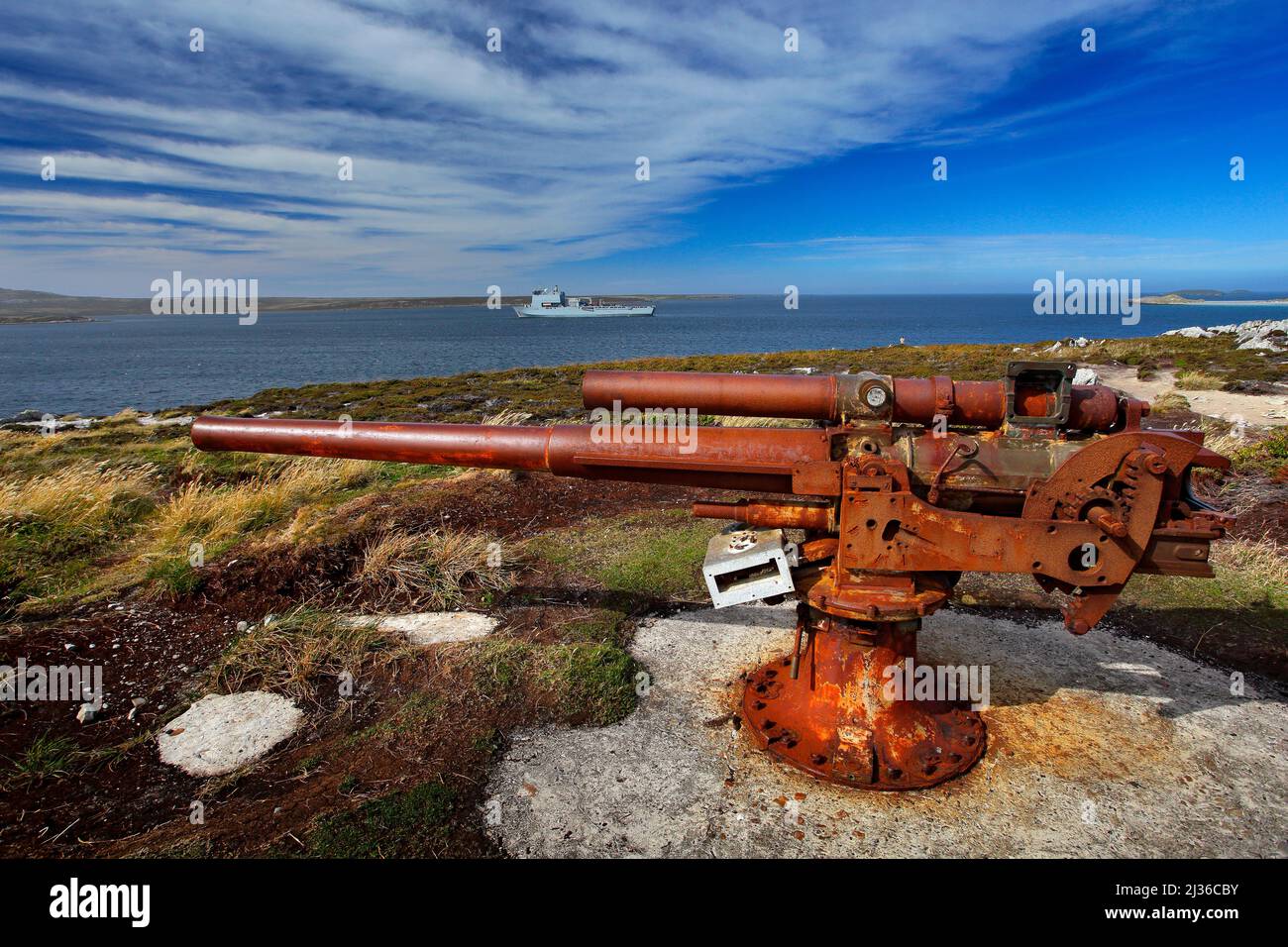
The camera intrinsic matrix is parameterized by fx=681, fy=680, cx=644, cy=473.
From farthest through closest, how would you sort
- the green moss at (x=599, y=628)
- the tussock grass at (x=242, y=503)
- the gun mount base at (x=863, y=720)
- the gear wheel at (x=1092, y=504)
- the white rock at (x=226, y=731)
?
→ the tussock grass at (x=242, y=503)
the green moss at (x=599, y=628)
the white rock at (x=226, y=731)
the gun mount base at (x=863, y=720)
the gear wheel at (x=1092, y=504)

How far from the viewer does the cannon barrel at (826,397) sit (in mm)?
3193

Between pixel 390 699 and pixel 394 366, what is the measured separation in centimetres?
5313

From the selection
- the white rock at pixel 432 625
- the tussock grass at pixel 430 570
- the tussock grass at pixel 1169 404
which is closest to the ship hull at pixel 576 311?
the tussock grass at pixel 1169 404

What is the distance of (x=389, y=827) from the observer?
3197 millimetres

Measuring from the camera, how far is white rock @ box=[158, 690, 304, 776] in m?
3.76

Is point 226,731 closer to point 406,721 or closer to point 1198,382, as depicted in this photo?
point 406,721

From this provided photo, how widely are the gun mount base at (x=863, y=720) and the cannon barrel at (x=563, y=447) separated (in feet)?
3.27

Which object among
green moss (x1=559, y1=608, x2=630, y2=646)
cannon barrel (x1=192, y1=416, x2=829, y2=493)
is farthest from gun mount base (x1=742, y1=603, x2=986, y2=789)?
green moss (x1=559, y1=608, x2=630, y2=646)

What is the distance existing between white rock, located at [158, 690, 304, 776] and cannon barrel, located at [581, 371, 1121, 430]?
2.74m

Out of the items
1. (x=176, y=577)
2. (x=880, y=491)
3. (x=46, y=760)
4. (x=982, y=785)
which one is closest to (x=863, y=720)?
(x=982, y=785)

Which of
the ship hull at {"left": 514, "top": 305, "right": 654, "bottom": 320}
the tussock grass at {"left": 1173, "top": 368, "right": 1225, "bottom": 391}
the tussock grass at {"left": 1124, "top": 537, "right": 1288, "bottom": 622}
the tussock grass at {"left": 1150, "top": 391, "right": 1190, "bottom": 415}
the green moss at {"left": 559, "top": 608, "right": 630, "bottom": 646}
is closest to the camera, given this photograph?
the green moss at {"left": 559, "top": 608, "right": 630, "bottom": 646}

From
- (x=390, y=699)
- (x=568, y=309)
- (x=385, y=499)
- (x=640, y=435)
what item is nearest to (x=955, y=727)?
(x=640, y=435)

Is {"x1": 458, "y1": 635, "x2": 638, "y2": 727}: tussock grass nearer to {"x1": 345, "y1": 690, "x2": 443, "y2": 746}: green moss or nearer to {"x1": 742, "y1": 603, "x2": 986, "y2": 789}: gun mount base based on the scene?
{"x1": 345, "y1": 690, "x2": 443, "y2": 746}: green moss

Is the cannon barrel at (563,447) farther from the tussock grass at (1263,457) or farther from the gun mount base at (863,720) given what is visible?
the tussock grass at (1263,457)
